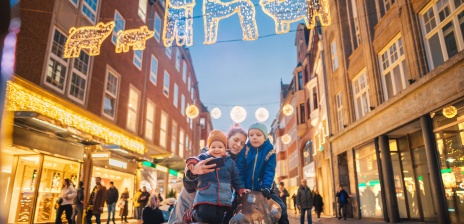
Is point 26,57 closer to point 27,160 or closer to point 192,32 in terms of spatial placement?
point 27,160

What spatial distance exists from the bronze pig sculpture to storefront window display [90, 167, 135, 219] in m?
14.0

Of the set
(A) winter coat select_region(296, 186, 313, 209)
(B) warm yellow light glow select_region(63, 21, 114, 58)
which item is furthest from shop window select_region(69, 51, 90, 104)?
(A) winter coat select_region(296, 186, 313, 209)

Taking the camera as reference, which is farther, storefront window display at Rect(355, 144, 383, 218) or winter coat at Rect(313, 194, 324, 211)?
winter coat at Rect(313, 194, 324, 211)

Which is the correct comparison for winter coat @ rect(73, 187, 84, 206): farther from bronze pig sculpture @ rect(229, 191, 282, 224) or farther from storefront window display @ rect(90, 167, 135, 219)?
bronze pig sculpture @ rect(229, 191, 282, 224)

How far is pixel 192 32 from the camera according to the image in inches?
427

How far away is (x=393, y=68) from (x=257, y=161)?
1158cm

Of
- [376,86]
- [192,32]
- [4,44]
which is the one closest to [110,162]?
[192,32]

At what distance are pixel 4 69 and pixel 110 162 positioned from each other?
1710cm

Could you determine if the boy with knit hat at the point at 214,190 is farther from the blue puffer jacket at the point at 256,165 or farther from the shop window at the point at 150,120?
the shop window at the point at 150,120

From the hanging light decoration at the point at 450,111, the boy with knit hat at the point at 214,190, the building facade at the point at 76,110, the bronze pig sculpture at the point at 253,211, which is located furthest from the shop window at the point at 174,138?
the bronze pig sculpture at the point at 253,211

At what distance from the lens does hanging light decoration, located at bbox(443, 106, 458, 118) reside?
9523mm

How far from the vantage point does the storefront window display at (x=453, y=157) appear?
9.32 m

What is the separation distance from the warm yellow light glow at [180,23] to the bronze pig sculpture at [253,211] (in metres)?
7.98

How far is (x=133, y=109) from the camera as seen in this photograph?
2066cm
